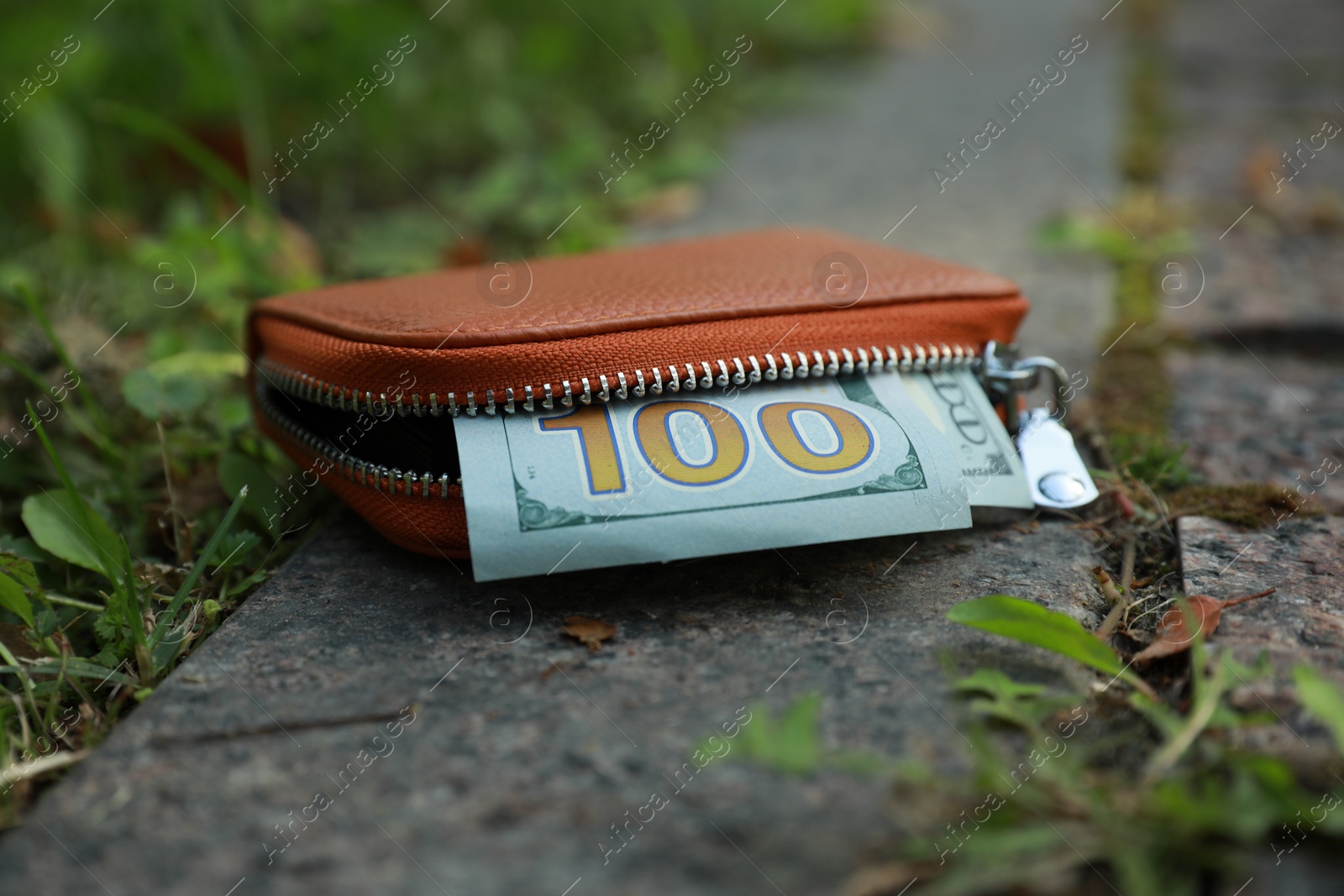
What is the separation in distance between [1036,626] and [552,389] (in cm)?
49

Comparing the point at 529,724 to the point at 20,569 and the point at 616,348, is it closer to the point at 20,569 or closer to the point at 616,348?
the point at 616,348

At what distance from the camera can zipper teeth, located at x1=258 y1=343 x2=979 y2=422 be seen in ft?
3.19

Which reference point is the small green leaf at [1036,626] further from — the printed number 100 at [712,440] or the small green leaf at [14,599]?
the small green leaf at [14,599]

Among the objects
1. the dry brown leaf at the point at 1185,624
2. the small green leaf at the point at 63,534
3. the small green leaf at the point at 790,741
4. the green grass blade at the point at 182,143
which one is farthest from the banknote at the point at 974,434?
the green grass blade at the point at 182,143

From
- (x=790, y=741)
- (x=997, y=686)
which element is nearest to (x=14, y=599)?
(x=790, y=741)

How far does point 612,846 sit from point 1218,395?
1.18 metres

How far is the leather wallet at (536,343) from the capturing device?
0.97m

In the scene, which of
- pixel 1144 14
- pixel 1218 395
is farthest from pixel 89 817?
pixel 1144 14

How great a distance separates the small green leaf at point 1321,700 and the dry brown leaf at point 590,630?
538mm

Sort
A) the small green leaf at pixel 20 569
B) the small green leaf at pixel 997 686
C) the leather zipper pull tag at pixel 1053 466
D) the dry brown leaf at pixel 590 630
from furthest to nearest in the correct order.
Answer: the leather zipper pull tag at pixel 1053 466 → the small green leaf at pixel 20 569 → the dry brown leaf at pixel 590 630 → the small green leaf at pixel 997 686

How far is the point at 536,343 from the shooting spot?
969 mm

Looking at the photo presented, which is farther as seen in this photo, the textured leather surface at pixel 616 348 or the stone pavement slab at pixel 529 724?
the textured leather surface at pixel 616 348

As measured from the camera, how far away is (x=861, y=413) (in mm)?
1046

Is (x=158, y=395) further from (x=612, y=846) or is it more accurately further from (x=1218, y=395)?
(x=1218, y=395)
